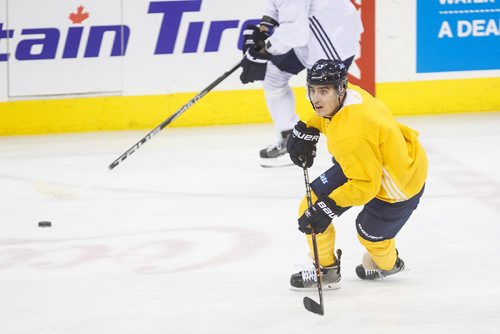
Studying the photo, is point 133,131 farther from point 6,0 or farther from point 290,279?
point 290,279

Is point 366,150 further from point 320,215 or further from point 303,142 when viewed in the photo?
point 303,142

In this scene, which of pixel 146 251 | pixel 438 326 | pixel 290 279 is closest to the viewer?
pixel 438 326

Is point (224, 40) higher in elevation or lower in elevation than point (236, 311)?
lower

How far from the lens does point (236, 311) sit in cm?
330

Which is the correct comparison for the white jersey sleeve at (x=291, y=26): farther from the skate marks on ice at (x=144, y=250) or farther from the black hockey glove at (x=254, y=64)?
the skate marks on ice at (x=144, y=250)

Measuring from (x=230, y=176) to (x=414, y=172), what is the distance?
2.30m

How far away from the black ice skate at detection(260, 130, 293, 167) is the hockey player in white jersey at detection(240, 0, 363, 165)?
16.5 inches

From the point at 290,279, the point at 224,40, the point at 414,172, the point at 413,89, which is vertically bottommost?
the point at 413,89

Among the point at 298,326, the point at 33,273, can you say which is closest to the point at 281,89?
the point at 33,273

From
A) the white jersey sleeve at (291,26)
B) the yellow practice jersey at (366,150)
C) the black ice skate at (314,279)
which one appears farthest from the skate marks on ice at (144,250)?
the white jersey sleeve at (291,26)

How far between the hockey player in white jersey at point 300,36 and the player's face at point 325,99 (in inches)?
77.3

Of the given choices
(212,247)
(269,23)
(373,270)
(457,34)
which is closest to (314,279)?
(373,270)

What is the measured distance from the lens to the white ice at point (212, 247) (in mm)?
3244

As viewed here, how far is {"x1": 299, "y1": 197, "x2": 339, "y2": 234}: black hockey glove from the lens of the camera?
3164 mm
